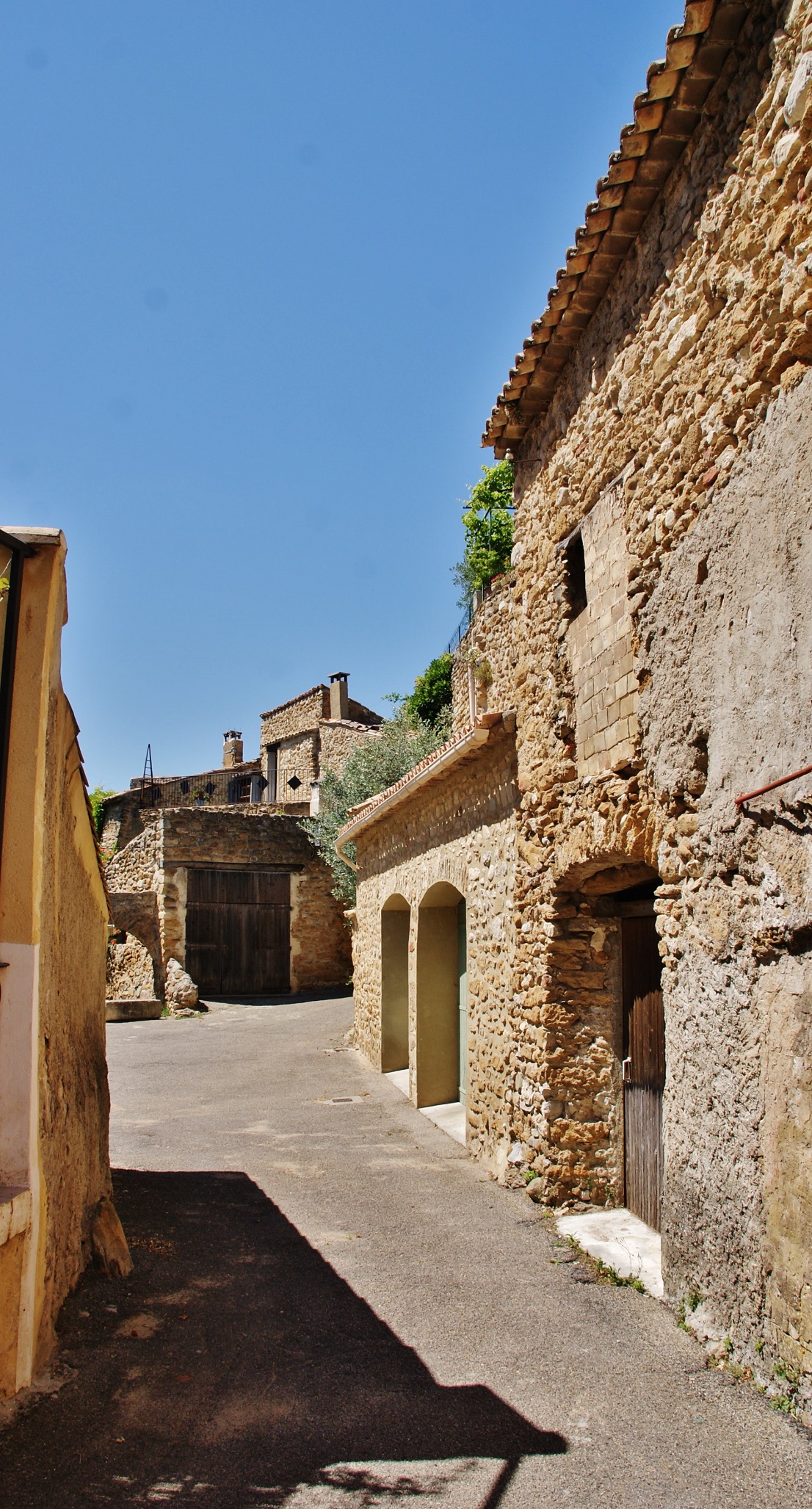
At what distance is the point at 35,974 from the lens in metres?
3.46

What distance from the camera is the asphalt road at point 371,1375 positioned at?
9.84 feet

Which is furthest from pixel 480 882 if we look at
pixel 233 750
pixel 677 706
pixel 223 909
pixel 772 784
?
pixel 233 750

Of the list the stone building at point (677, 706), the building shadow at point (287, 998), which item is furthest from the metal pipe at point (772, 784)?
the building shadow at point (287, 998)

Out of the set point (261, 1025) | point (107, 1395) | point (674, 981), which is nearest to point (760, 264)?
point (674, 981)

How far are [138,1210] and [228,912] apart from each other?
14033 millimetres

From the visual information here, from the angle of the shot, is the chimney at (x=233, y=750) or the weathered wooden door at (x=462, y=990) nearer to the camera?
the weathered wooden door at (x=462, y=990)

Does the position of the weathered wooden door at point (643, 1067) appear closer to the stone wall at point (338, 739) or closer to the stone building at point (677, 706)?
the stone building at point (677, 706)

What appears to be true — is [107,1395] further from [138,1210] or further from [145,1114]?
[145,1114]

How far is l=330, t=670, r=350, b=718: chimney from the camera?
30125 millimetres

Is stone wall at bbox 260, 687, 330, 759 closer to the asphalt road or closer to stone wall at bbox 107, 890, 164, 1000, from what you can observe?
stone wall at bbox 107, 890, 164, 1000

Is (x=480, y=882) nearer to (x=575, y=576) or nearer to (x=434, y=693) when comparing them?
(x=575, y=576)

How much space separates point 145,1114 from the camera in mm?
9375

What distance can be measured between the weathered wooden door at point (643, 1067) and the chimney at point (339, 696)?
2442cm

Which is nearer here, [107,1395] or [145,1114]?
[107,1395]
